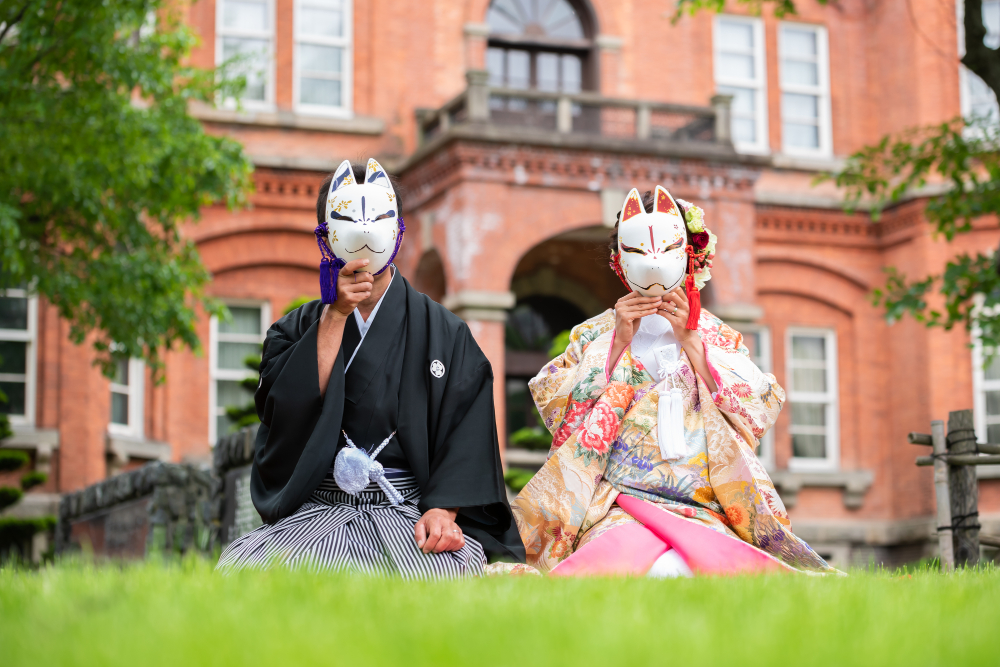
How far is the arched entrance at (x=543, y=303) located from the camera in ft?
52.0

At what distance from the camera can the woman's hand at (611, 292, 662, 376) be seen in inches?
177

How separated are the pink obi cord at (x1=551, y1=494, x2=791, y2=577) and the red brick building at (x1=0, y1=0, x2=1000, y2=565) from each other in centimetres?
848

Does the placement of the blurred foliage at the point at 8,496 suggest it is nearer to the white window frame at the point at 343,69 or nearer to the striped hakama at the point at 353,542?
the white window frame at the point at 343,69

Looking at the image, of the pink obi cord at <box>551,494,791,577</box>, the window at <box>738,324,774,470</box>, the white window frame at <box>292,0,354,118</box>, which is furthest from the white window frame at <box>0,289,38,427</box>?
the pink obi cord at <box>551,494,791,577</box>

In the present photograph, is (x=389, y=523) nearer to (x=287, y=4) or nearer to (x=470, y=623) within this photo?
(x=470, y=623)

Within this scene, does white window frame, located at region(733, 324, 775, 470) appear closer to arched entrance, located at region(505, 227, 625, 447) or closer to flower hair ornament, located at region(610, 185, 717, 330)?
arched entrance, located at region(505, 227, 625, 447)

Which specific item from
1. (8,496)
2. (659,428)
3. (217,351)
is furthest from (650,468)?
(217,351)

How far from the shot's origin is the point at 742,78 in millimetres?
17266

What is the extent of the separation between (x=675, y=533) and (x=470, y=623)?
1.94 meters

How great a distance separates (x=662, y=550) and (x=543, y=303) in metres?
12.1

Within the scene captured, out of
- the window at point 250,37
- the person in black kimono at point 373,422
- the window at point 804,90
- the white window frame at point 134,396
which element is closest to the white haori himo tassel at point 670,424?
the person in black kimono at point 373,422

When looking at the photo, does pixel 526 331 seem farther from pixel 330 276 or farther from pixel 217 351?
pixel 330 276

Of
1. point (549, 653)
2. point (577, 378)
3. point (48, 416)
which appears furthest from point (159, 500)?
point (549, 653)

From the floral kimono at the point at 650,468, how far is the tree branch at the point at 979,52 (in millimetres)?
4866
